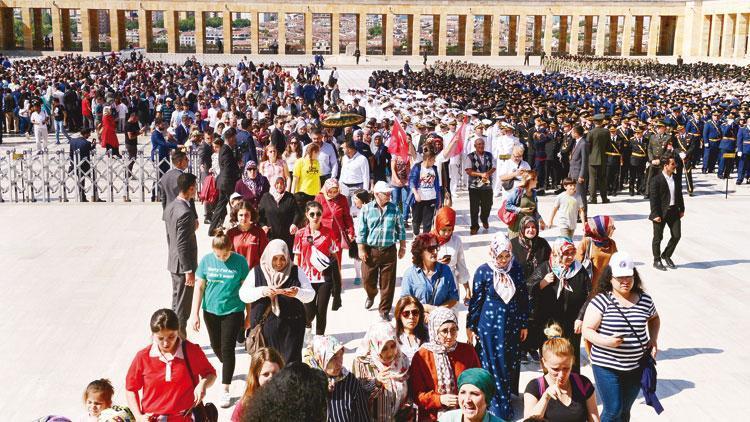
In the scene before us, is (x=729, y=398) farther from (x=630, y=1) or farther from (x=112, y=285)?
(x=630, y=1)

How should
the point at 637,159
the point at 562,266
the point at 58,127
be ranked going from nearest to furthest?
the point at 562,266
the point at 637,159
the point at 58,127

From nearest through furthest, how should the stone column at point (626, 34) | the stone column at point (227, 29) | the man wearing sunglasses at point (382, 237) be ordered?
the man wearing sunglasses at point (382, 237) < the stone column at point (227, 29) < the stone column at point (626, 34)

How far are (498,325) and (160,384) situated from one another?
103 inches

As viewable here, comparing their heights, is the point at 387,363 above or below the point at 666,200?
below

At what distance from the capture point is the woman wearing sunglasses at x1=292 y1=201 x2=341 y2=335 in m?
8.31

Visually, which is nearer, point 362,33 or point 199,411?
point 199,411

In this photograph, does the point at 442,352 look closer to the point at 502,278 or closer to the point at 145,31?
the point at 502,278

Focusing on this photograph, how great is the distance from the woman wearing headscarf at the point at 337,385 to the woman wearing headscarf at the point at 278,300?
4.45 ft

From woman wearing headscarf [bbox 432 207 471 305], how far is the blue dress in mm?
559

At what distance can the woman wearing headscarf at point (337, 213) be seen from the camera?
9.31 metres

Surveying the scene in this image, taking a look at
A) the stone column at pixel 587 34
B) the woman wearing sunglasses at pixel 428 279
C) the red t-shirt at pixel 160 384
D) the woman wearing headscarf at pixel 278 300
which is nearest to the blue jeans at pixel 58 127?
the woman wearing headscarf at pixel 278 300

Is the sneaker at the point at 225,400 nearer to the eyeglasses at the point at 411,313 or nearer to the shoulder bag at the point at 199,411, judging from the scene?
the shoulder bag at the point at 199,411

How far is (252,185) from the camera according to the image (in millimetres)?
10641

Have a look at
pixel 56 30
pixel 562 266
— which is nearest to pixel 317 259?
pixel 562 266
